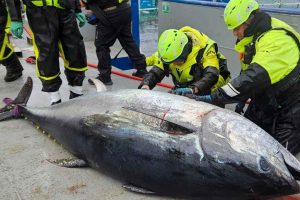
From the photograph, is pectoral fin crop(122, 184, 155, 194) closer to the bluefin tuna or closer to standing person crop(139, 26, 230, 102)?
the bluefin tuna

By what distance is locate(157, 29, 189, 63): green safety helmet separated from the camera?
13.7ft

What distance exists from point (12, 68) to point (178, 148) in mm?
4292

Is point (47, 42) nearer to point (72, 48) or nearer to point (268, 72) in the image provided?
point (72, 48)

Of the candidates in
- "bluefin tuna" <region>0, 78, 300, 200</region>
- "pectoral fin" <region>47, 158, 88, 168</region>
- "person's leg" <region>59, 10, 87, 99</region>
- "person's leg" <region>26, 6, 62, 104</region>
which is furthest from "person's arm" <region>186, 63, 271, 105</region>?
"person's leg" <region>26, 6, 62, 104</region>

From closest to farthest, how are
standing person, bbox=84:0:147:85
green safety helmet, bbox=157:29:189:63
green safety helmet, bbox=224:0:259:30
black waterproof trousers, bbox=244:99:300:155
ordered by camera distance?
1. green safety helmet, bbox=224:0:259:30
2. black waterproof trousers, bbox=244:99:300:155
3. green safety helmet, bbox=157:29:189:63
4. standing person, bbox=84:0:147:85

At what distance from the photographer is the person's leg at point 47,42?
4.80 metres

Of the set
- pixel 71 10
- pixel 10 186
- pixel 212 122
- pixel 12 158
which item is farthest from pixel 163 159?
pixel 71 10

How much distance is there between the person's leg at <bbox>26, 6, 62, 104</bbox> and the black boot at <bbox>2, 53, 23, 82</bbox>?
150cm

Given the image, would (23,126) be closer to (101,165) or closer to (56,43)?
(56,43)

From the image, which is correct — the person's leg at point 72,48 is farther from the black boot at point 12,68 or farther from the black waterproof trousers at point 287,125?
the black waterproof trousers at point 287,125

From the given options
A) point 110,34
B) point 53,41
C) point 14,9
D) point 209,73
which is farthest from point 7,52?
point 209,73

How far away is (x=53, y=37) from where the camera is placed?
16.0 feet

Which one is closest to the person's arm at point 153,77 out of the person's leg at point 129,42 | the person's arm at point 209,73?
the person's arm at point 209,73

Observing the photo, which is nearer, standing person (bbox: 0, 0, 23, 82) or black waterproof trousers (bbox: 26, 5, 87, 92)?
black waterproof trousers (bbox: 26, 5, 87, 92)
